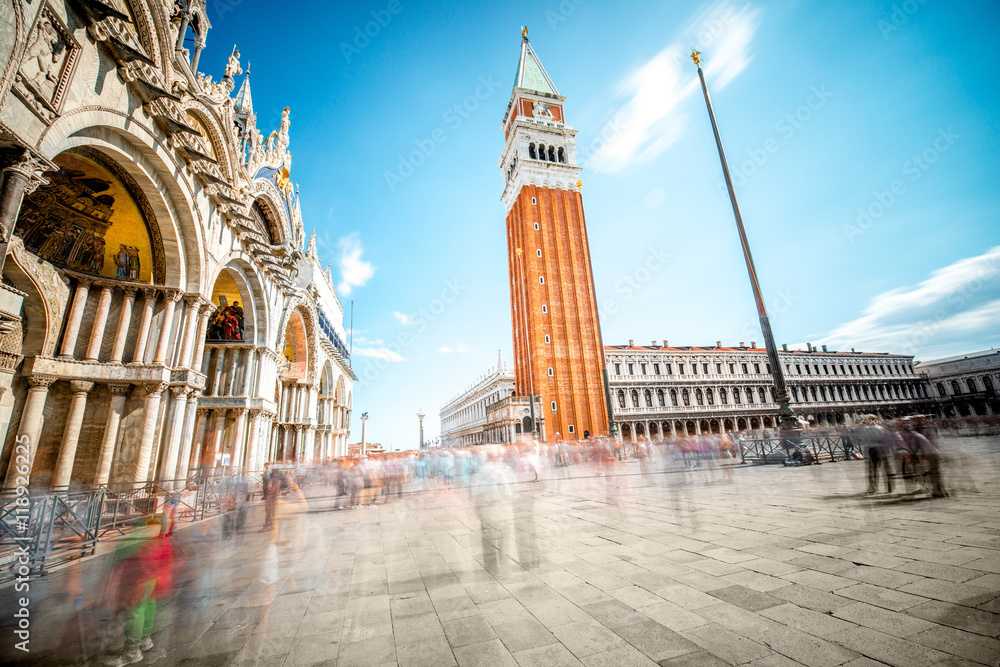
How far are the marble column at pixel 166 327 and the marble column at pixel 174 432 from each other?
3.15ft

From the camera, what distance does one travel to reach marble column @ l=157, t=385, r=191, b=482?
1030cm

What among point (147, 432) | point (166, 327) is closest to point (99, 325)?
point (166, 327)

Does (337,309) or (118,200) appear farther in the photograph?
(337,309)

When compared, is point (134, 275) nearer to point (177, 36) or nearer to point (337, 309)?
point (177, 36)

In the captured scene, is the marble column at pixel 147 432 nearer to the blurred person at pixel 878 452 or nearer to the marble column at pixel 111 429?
the marble column at pixel 111 429

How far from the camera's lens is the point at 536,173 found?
4703cm

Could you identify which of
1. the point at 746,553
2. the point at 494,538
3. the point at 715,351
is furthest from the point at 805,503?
the point at 715,351

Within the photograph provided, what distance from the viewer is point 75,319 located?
31.3 ft

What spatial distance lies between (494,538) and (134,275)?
11.5 m

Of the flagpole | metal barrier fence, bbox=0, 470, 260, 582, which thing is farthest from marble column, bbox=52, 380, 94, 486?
the flagpole

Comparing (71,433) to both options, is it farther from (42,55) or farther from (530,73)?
(530,73)

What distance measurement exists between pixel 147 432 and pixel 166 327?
271 centimetres

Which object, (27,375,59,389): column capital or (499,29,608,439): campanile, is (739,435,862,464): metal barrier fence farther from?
(499,29,608,439): campanile

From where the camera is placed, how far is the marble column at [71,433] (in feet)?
29.0
